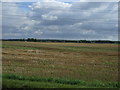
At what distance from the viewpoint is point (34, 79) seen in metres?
12.2

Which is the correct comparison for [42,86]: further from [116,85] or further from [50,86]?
[116,85]

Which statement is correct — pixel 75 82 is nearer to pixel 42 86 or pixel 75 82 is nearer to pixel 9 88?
pixel 42 86

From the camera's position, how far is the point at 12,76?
496 inches

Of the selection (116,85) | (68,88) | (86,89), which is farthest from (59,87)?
(116,85)

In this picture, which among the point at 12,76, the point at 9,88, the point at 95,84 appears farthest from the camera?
the point at 12,76

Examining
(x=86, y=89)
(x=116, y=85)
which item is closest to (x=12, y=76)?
(x=86, y=89)

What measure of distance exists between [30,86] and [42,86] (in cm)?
50

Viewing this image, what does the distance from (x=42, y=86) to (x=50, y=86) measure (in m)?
0.34

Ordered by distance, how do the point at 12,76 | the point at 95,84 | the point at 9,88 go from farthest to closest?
the point at 12,76, the point at 95,84, the point at 9,88

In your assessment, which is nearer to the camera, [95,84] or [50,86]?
[50,86]

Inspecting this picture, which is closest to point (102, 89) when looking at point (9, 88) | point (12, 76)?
point (9, 88)

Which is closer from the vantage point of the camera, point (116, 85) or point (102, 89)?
point (102, 89)

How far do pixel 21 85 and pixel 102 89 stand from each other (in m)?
3.47

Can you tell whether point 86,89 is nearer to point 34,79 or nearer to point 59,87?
point 59,87
